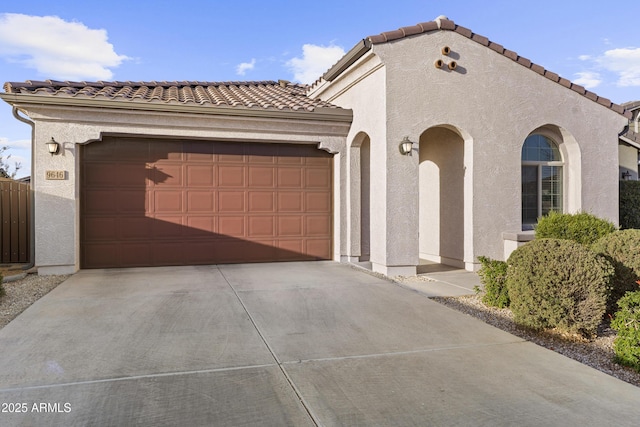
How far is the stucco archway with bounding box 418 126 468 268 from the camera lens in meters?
→ 9.81

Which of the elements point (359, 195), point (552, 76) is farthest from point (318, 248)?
point (552, 76)

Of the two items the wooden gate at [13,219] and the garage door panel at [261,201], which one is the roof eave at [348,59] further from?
the wooden gate at [13,219]

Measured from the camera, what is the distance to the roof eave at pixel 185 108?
8078mm

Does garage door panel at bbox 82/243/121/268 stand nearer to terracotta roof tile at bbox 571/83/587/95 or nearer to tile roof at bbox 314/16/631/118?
tile roof at bbox 314/16/631/118

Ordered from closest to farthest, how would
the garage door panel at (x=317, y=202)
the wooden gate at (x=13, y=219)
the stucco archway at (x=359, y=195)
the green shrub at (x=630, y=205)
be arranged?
the wooden gate at (x=13, y=219) → the stucco archway at (x=359, y=195) → the garage door panel at (x=317, y=202) → the green shrub at (x=630, y=205)

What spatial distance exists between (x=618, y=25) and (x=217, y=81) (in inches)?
442

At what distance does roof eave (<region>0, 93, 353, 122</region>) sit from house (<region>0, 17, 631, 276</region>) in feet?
0.10

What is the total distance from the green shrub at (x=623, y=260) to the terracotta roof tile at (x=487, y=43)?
17.5 ft

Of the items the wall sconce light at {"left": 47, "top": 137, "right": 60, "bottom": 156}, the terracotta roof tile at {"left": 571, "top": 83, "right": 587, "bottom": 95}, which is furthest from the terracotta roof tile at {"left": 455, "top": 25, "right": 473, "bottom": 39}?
the wall sconce light at {"left": 47, "top": 137, "right": 60, "bottom": 156}

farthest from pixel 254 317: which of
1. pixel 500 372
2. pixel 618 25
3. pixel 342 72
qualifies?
pixel 618 25

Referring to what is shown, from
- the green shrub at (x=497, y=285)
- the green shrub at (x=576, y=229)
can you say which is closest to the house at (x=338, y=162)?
the green shrub at (x=576, y=229)

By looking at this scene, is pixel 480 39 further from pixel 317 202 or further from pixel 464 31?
pixel 317 202

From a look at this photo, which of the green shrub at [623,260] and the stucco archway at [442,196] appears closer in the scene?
the green shrub at [623,260]

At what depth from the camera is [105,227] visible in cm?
912
